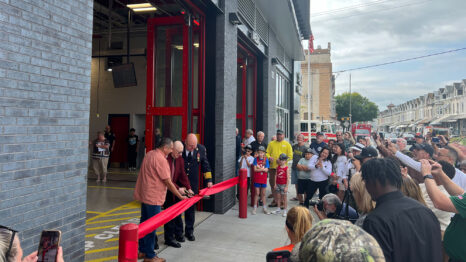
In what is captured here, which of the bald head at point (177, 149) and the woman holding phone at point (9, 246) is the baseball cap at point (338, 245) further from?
the bald head at point (177, 149)

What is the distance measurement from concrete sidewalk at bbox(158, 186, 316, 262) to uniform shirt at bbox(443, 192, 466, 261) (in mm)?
2935

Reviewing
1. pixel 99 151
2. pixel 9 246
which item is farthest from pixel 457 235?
pixel 99 151

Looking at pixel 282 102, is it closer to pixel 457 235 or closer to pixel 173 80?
pixel 173 80

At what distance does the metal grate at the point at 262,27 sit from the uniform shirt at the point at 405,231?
30.9 feet

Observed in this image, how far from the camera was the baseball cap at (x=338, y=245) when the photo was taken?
3.76 ft

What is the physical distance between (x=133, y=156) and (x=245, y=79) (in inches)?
254

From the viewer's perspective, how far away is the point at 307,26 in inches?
660

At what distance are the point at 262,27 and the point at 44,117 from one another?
31.1 feet

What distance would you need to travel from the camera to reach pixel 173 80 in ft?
26.0

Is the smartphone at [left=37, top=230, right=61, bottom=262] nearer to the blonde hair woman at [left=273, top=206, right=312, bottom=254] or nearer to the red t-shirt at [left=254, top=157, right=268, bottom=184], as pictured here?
the blonde hair woman at [left=273, top=206, right=312, bottom=254]

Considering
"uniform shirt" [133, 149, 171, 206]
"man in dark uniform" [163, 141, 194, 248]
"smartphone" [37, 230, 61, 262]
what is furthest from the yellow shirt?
"smartphone" [37, 230, 61, 262]

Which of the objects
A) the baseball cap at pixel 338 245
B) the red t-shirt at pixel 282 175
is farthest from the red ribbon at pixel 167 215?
the baseball cap at pixel 338 245

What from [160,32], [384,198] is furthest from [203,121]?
[384,198]

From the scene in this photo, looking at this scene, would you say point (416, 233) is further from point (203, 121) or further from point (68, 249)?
point (203, 121)
